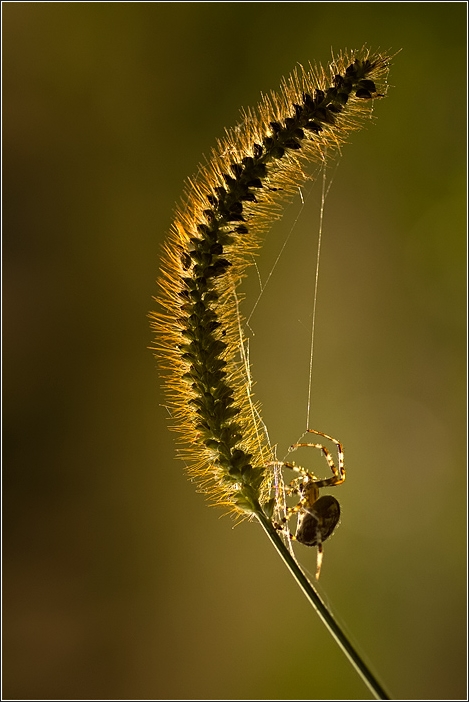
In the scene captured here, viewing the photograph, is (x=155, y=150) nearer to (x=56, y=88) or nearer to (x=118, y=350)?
(x=56, y=88)

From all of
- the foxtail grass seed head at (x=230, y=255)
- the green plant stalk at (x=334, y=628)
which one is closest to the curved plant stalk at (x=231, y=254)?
the foxtail grass seed head at (x=230, y=255)

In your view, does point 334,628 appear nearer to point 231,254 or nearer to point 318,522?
point 318,522

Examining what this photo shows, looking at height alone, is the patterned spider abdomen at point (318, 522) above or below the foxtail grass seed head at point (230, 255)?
below

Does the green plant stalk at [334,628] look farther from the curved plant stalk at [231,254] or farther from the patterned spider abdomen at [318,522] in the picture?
the patterned spider abdomen at [318,522]

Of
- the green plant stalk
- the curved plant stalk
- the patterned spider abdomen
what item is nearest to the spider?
the patterned spider abdomen

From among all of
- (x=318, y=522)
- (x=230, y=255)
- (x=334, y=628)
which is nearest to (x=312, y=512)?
(x=318, y=522)

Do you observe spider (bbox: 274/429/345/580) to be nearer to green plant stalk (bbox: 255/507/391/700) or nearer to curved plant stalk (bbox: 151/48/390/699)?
curved plant stalk (bbox: 151/48/390/699)

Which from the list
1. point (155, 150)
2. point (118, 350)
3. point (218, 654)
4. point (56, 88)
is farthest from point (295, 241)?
point (218, 654)
